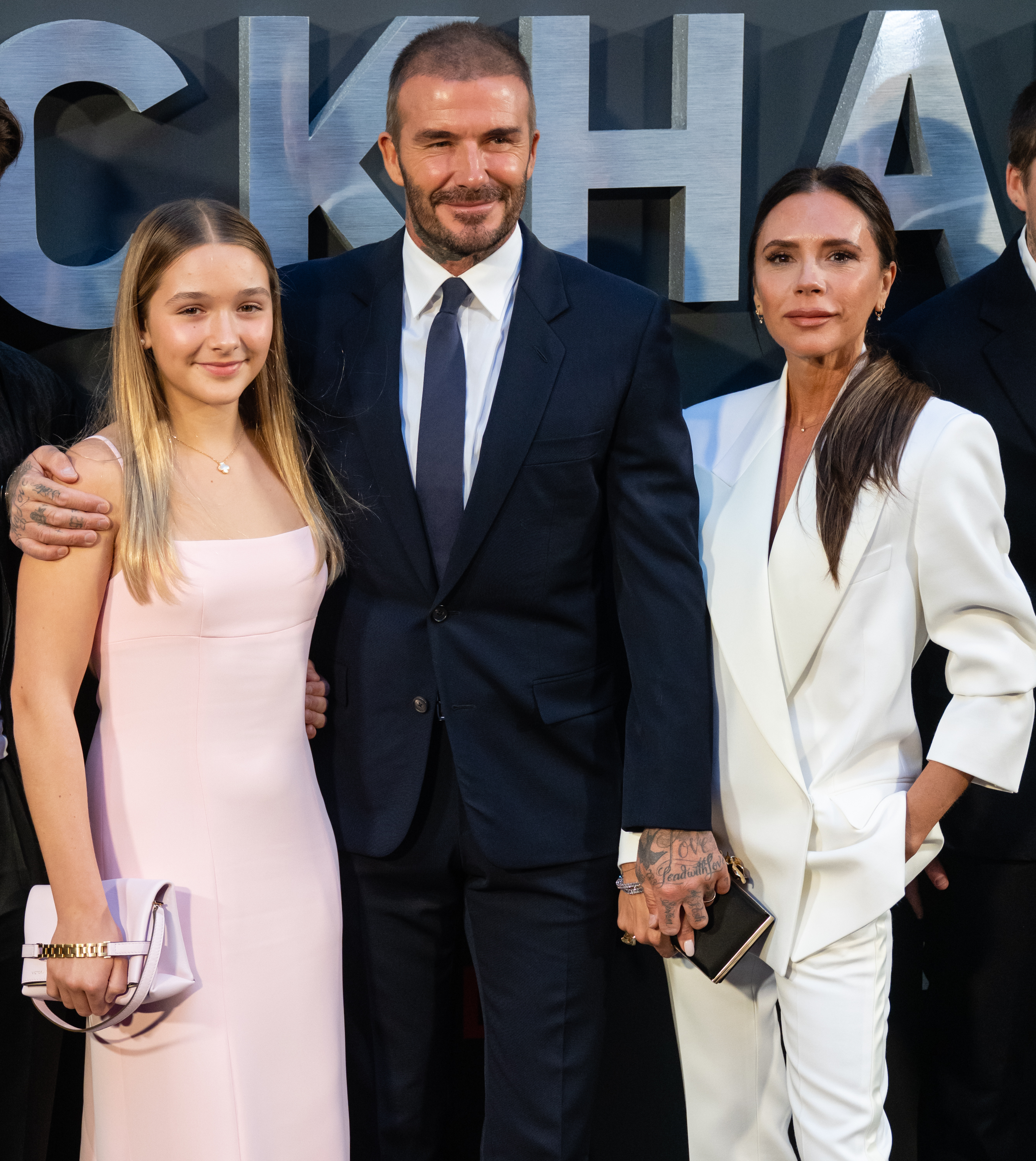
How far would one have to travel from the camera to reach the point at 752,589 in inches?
86.8

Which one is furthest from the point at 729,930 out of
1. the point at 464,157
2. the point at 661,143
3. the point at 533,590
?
the point at 661,143

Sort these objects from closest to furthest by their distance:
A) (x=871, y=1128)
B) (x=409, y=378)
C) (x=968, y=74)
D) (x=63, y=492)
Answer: (x=63, y=492), (x=871, y=1128), (x=409, y=378), (x=968, y=74)

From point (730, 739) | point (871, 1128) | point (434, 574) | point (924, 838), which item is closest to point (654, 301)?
point (434, 574)

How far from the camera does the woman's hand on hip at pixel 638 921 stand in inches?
87.8

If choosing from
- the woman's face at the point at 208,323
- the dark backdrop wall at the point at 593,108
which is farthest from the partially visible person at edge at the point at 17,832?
the woman's face at the point at 208,323

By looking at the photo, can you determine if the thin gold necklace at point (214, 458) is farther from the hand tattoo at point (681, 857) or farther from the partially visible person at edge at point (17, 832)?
the hand tattoo at point (681, 857)

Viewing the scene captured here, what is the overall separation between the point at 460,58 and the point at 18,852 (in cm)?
166

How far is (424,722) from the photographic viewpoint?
2215mm

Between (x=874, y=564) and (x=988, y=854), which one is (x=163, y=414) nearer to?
(x=874, y=564)

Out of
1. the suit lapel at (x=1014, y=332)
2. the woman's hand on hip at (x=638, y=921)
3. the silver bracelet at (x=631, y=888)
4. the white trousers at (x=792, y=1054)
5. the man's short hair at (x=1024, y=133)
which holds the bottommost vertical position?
the white trousers at (x=792, y=1054)

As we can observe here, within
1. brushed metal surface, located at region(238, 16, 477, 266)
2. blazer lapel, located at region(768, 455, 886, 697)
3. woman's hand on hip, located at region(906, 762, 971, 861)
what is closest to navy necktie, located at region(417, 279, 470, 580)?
blazer lapel, located at region(768, 455, 886, 697)

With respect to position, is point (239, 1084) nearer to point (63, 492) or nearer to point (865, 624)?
Answer: point (63, 492)

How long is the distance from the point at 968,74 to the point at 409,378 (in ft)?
5.34

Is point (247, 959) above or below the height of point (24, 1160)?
above
